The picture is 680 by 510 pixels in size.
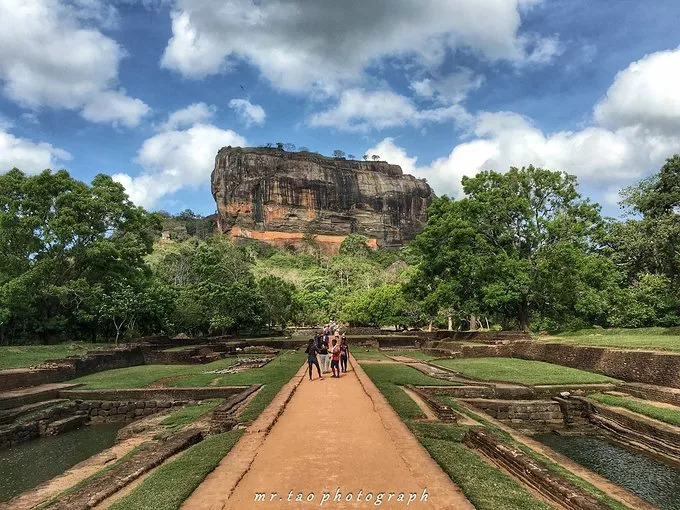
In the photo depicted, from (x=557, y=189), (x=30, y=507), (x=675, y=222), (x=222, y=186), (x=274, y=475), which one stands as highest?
(x=222, y=186)

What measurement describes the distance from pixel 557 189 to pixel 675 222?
21.3 ft

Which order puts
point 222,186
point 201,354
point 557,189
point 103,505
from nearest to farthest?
point 103,505 → point 201,354 → point 557,189 → point 222,186

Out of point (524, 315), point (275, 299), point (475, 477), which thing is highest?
point (275, 299)

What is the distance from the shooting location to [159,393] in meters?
14.1

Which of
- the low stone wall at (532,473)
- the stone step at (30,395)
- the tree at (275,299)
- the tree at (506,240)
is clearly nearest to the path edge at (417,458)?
the low stone wall at (532,473)

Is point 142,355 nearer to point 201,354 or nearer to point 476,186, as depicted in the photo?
point 201,354

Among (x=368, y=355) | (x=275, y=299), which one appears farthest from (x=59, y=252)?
(x=368, y=355)

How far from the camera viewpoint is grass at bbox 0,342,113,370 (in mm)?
19797

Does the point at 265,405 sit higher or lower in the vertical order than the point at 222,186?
lower

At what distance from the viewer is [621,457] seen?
929cm

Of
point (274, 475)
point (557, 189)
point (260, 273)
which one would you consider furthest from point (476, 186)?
point (260, 273)

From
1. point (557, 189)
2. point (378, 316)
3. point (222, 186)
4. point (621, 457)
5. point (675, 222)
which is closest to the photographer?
point (621, 457)

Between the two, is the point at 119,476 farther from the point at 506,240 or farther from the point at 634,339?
the point at 506,240

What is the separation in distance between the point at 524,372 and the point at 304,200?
10660 cm
